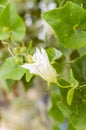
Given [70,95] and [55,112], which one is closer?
[70,95]

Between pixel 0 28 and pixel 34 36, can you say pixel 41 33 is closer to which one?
pixel 34 36

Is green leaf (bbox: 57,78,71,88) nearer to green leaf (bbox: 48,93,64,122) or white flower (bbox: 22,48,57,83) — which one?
white flower (bbox: 22,48,57,83)

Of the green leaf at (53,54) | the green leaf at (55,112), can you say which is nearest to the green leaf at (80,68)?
the green leaf at (53,54)

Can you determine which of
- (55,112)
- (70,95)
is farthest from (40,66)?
(55,112)

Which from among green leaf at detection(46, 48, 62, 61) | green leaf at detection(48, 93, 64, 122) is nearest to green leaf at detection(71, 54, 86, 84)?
green leaf at detection(46, 48, 62, 61)

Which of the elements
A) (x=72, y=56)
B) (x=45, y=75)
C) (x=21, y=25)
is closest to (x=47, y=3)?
(x=72, y=56)

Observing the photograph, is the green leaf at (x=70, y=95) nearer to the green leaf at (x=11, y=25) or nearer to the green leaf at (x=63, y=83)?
the green leaf at (x=63, y=83)

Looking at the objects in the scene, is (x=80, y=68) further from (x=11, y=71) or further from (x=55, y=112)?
(x=55, y=112)
